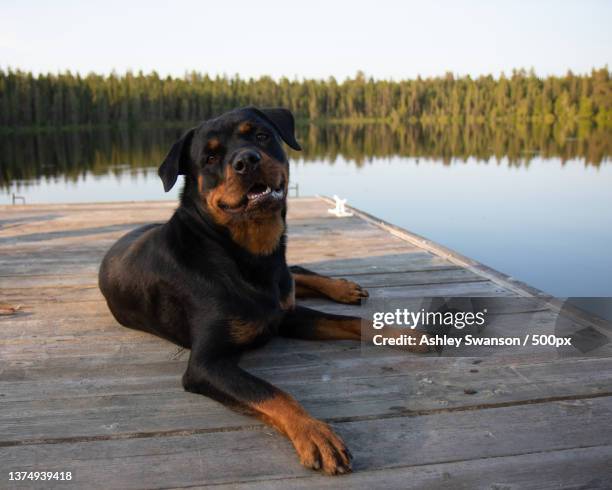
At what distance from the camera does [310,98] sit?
124125 millimetres

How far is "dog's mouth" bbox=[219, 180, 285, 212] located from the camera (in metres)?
2.97

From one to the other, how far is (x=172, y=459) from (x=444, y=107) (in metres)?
122

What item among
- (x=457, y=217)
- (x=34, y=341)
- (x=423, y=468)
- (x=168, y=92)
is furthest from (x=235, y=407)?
(x=168, y=92)

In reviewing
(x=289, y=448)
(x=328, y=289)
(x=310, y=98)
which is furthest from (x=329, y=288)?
(x=310, y=98)

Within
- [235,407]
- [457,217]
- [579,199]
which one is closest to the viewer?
[235,407]

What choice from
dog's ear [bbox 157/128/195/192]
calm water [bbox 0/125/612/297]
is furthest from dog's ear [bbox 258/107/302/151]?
calm water [bbox 0/125/612/297]

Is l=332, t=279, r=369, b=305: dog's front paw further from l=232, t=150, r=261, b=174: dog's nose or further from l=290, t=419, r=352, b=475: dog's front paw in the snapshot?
l=290, t=419, r=352, b=475: dog's front paw

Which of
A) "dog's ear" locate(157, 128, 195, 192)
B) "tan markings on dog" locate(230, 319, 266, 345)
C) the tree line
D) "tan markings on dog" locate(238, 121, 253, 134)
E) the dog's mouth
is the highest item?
the tree line

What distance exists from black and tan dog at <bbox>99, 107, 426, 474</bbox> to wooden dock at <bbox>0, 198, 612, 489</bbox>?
0.15m

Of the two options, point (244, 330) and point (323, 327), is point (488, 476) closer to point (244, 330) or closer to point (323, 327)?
point (244, 330)

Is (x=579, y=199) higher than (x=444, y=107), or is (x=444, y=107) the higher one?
(x=444, y=107)

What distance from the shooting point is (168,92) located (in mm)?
100438

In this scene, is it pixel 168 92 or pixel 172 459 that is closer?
pixel 172 459

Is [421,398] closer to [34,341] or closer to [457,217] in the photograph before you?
[34,341]
